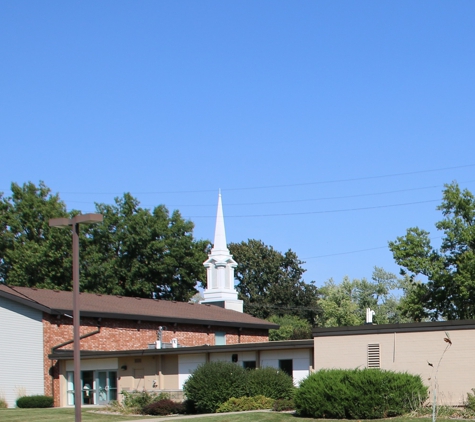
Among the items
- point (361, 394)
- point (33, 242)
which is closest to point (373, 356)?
point (361, 394)

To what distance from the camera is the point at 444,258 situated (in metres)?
50.5

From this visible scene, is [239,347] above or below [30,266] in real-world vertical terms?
below

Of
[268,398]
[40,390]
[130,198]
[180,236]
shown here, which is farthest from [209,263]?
[268,398]

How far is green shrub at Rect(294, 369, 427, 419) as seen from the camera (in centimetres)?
2494

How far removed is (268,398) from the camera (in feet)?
103

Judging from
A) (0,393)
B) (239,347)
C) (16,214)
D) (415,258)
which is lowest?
(0,393)

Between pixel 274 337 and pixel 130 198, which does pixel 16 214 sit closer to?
pixel 130 198

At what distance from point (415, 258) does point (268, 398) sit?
72.1 ft

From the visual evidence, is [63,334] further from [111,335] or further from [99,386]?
[99,386]

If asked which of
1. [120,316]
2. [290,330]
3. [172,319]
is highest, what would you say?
[120,316]

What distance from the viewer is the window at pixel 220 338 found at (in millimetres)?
50550

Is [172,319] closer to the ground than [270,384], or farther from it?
farther from it

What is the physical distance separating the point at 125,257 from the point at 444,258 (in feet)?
95.1

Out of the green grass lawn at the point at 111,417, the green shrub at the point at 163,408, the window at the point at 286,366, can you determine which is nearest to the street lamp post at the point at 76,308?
the green grass lawn at the point at 111,417
